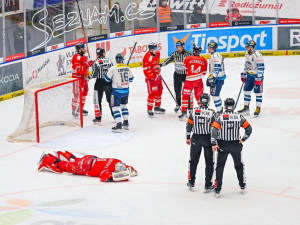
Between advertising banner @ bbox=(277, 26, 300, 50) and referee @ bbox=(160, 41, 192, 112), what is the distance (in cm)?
816

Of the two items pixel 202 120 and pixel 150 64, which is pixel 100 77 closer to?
pixel 150 64

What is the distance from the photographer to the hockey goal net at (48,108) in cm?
1328

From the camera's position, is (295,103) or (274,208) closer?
(274,208)

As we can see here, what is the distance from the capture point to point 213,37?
22453mm

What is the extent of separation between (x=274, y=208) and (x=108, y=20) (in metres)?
12.4

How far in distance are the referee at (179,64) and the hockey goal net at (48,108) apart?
212 centimetres

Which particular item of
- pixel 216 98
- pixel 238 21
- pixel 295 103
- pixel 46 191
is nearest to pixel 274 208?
pixel 46 191

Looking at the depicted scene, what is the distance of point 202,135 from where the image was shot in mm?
9961

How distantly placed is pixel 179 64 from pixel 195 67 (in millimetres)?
966

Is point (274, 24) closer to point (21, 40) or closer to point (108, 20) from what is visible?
point (108, 20)

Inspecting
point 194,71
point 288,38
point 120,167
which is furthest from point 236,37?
point 120,167

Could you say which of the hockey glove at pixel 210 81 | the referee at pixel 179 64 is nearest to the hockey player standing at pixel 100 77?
the referee at pixel 179 64

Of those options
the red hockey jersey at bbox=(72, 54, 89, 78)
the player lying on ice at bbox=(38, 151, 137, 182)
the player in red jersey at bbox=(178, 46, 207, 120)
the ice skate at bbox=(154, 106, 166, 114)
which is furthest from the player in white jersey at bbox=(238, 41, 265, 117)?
the player lying on ice at bbox=(38, 151, 137, 182)

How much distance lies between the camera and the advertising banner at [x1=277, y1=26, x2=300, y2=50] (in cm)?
2261
